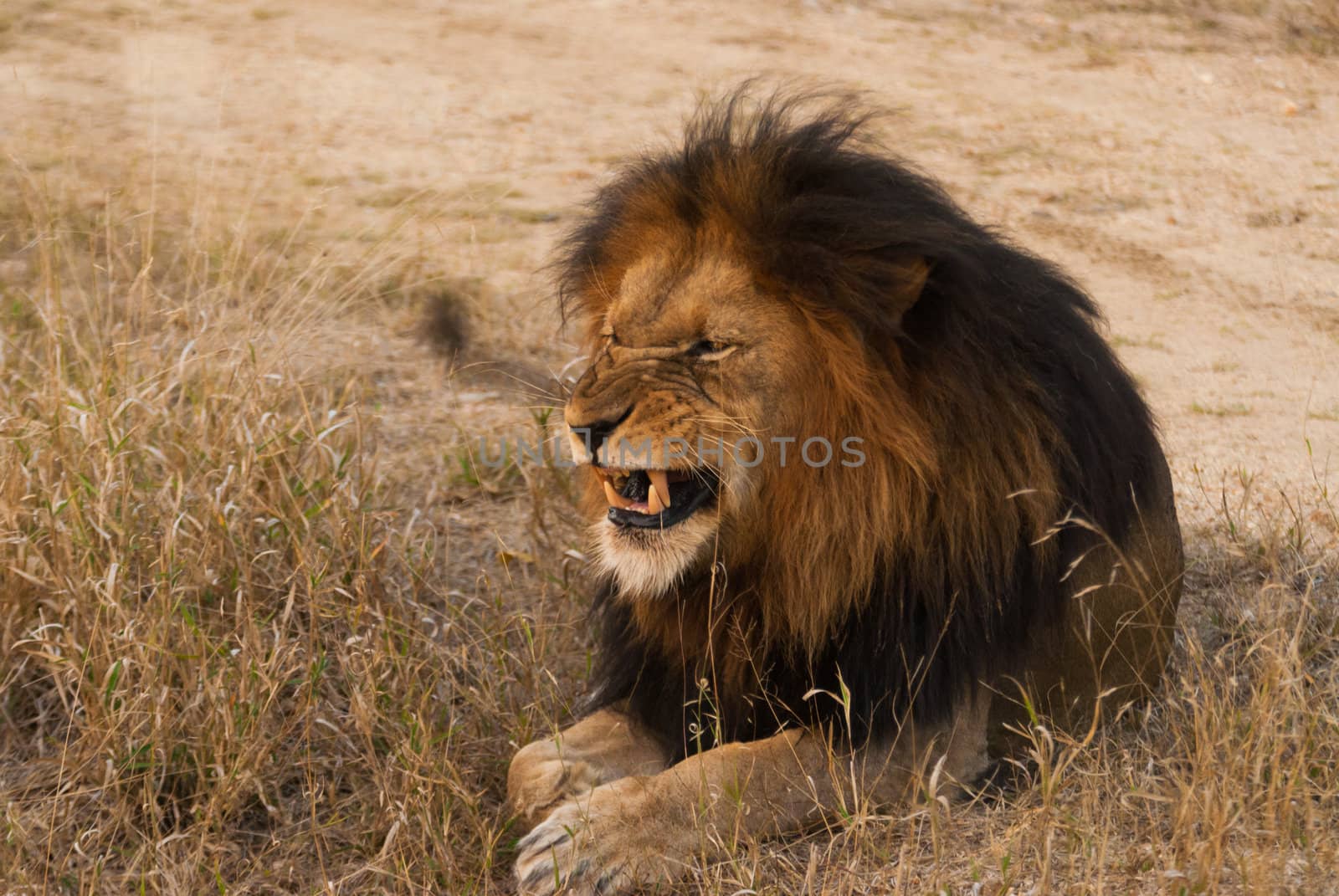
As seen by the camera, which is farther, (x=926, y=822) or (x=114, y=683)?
(x=114, y=683)

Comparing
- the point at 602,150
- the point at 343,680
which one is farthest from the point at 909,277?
the point at 602,150

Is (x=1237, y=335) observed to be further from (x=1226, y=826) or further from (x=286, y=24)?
(x=286, y=24)

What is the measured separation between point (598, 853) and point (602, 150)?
5.31 metres

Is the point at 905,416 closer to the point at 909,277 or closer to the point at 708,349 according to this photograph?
the point at 909,277

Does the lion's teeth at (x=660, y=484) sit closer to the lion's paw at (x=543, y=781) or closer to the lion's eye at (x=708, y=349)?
the lion's eye at (x=708, y=349)

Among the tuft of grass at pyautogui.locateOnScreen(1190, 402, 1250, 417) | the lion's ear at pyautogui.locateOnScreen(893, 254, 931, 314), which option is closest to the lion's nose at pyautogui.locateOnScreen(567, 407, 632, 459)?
the lion's ear at pyautogui.locateOnScreen(893, 254, 931, 314)

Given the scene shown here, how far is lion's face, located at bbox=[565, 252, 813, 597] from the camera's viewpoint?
2.85 metres

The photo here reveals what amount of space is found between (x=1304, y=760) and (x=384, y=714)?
213 cm

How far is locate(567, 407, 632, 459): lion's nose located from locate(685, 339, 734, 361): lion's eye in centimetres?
19

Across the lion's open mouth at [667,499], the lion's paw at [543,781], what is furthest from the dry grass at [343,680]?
the lion's open mouth at [667,499]

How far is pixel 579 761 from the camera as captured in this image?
3.30 metres

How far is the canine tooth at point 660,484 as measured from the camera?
2916 mm

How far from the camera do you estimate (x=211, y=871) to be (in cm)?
323

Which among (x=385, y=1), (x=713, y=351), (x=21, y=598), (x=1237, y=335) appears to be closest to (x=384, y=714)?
(x=21, y=598)
